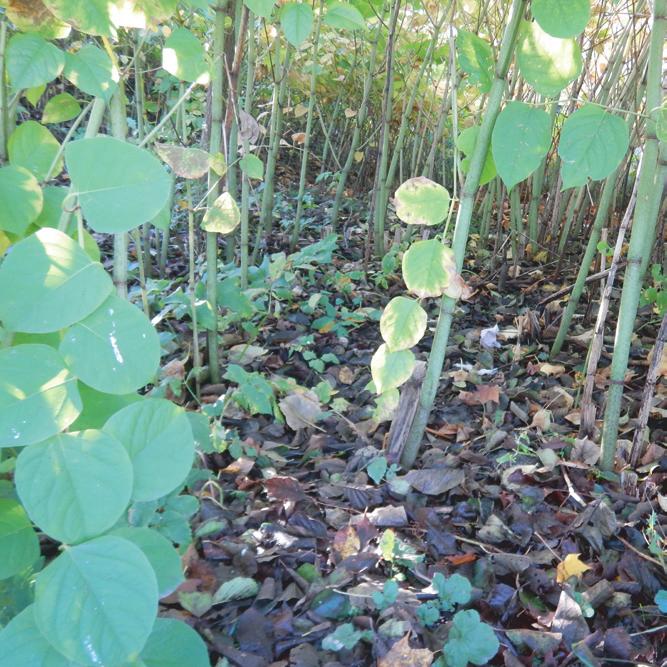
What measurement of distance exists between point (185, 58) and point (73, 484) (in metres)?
0.86

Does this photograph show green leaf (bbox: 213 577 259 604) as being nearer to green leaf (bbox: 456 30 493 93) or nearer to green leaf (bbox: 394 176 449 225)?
green leaf (bbox: 394 176 449 225)

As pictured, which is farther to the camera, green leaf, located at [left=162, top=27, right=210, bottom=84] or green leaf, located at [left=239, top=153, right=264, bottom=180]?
green leaf, located at [left=239, top=153, right=264, bottom=180]

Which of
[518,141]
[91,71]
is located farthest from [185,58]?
[518,141]

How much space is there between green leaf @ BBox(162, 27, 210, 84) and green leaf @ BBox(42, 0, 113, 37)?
34cm

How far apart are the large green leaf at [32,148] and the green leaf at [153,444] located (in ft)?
1.26

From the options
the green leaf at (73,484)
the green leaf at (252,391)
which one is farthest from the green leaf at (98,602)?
the green leaf at (252,391)

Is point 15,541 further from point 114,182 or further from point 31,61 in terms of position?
point 31,61

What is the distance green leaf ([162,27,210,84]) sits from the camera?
112 cm

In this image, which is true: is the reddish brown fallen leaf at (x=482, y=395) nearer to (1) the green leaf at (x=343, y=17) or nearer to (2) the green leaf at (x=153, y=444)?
(1) the green leaf at (x=343, y=17)

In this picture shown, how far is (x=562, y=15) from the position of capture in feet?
3.10

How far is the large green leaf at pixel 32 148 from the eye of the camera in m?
0.83

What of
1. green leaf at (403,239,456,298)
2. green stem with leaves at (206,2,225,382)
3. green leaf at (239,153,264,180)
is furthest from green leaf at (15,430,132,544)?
→ green leaf at (239,153,264,180)

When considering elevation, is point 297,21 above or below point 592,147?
above

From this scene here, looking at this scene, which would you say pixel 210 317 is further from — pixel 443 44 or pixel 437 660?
pixel 443 44
